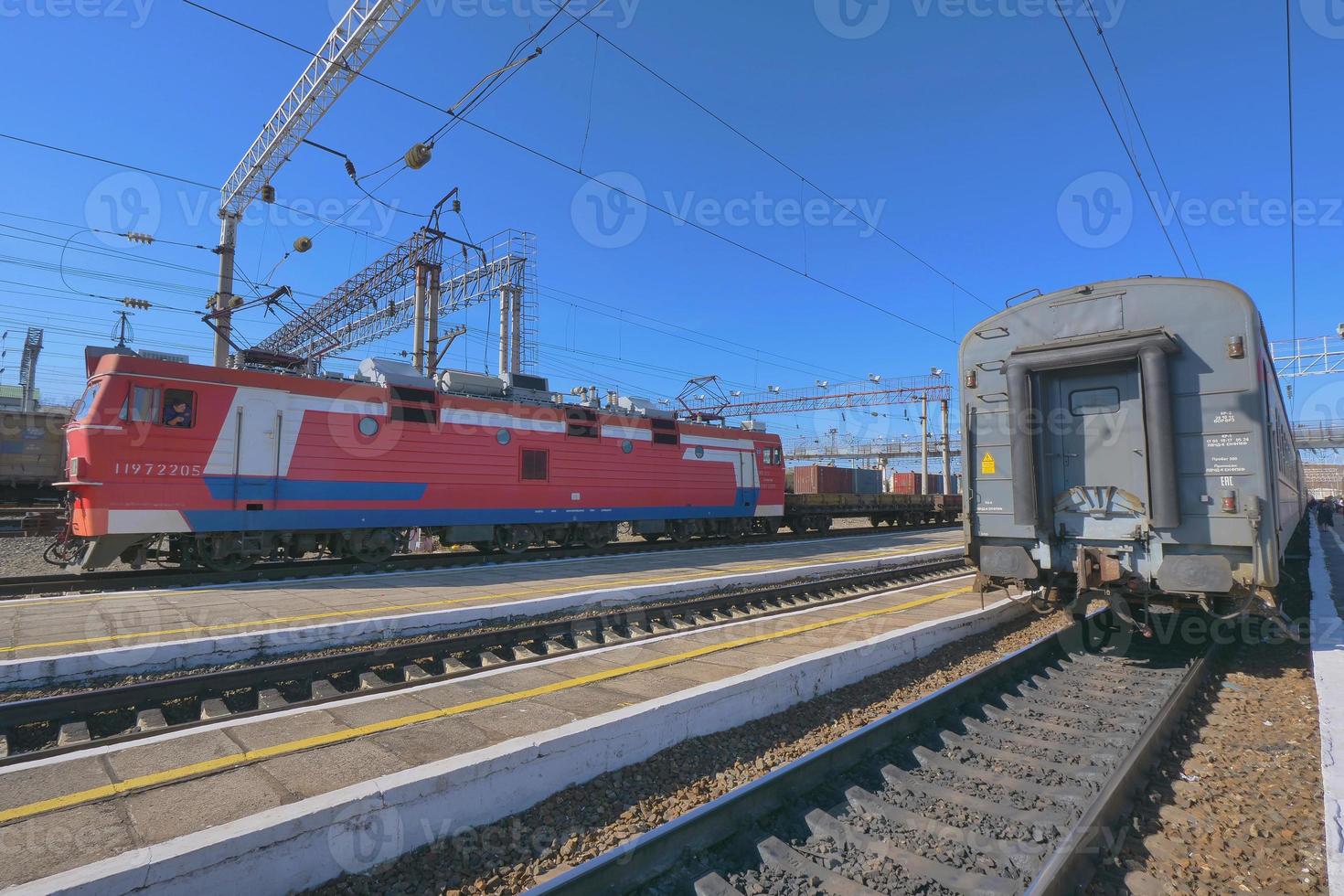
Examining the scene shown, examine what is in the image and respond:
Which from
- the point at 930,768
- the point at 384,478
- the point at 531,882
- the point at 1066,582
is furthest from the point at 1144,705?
the point at 384,478

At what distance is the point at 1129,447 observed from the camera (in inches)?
264

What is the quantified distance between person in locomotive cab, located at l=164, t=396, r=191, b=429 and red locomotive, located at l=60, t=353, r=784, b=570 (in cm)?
2

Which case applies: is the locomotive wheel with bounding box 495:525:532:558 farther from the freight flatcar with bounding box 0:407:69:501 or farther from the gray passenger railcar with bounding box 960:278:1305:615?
the freight flatcar with bounding box 0:407:69:501

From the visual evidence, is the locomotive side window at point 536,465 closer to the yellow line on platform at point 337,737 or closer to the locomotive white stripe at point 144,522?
the locomotive white stripe at point 144,522

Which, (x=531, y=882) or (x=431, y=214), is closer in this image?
(x=531, y=882)

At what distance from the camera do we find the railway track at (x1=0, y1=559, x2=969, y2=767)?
4.65 m

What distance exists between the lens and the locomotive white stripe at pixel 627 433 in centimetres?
1644

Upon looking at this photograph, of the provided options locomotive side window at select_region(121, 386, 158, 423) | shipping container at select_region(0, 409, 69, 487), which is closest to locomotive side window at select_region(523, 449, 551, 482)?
locomotive side window at select_region(121, 386, 158, 423)

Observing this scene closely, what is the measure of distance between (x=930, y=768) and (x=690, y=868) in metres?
1.95

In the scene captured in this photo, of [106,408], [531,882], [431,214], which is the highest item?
[431,214]

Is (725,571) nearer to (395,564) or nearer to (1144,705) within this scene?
(395,564)

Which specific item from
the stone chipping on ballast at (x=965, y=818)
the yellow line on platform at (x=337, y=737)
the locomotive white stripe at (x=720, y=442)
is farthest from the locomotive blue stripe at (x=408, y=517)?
the stone chipping on ballast at (x=965, y=818)

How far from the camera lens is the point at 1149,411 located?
248 inches

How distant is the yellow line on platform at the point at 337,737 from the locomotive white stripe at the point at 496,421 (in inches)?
338
